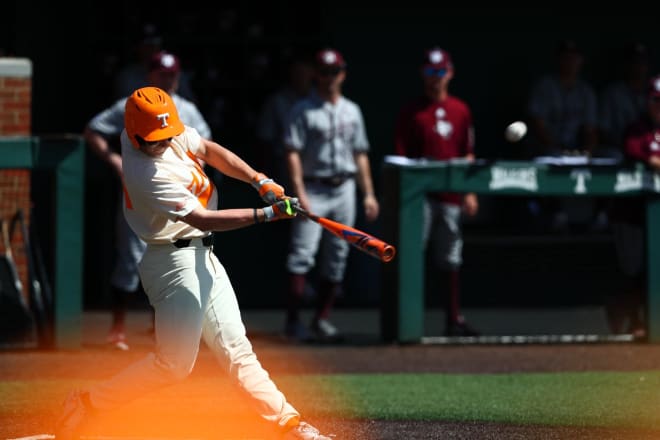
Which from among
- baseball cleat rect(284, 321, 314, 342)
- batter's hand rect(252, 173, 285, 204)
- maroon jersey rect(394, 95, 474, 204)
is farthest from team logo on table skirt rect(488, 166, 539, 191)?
batter's hand rect(252, 173, 285, 204)

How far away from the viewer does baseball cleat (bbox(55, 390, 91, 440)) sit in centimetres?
545

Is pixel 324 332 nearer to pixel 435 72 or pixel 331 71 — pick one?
pixel 331 71

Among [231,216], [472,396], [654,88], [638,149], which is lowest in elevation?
[472,396]

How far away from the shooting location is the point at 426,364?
26.3ft

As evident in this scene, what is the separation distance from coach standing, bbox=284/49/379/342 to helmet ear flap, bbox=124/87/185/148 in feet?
11.0

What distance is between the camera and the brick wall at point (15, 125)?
8.96m

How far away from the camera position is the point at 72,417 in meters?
5.45

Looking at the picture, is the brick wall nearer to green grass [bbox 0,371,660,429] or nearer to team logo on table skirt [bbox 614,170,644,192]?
green grass [bbox 0,371,660,429]

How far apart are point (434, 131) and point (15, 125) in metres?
2.92

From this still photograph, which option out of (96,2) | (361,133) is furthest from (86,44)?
(361,133)

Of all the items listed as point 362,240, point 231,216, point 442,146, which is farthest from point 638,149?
point 231,216

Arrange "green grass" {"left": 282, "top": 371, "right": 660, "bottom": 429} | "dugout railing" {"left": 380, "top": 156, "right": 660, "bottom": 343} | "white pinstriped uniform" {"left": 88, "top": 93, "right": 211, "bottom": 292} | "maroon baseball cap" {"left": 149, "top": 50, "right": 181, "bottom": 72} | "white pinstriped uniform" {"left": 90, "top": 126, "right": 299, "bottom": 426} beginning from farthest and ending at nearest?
"dugout railing" {"left": 380, "top": 156, "right": 660, "bottom": 343} → "white pinstriped uniform" {"left": 88, "top": 93, "right": 211, "bottom": 292} → "maroon baseball cap" {"left": 149, "top": 50, "right": 181, "bottom": 72} → "green grass" {"left": 282, "top": 371, "right": 660, "bottom": 429} → "white pinstriped uniform" {"left": 90, "top": 126, "right": 299, "bottom": 426}

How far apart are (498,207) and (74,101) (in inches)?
148

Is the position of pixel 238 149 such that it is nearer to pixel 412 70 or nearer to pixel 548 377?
pixel 412 70
